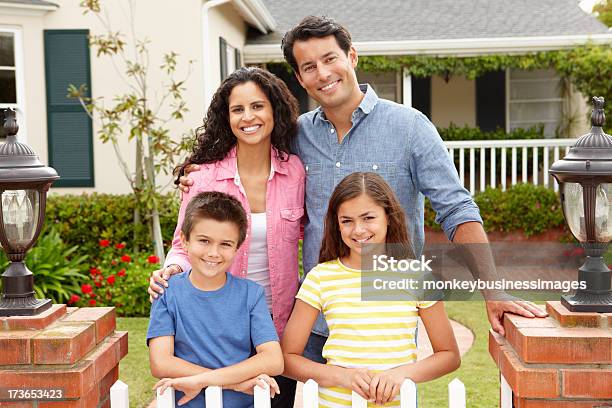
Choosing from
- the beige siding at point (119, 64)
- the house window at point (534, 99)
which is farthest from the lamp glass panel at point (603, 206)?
the house window at point (534, 99)

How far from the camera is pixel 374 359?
2.35 metres

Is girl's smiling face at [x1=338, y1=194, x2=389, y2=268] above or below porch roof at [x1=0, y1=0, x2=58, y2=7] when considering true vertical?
below

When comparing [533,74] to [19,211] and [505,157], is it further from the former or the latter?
[19,211]

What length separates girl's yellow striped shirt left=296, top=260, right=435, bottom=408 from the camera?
7.72ft

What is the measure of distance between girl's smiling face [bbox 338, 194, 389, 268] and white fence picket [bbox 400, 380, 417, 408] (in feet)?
1.57

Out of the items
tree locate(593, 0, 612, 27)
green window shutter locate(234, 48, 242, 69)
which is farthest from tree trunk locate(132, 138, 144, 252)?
tree locate(593, 0, 612, 27)

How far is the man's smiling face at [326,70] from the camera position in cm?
273

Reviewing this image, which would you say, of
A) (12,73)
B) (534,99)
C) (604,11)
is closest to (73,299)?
(12,73)

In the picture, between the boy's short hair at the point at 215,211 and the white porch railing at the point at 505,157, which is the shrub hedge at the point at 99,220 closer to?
the white porch railing at the point at 505,157

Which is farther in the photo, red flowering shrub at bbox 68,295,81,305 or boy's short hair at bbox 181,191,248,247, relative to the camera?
red flowering shrub at bbox 68,295,81,305

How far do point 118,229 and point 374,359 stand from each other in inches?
249

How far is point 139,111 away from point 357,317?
6058 millimetres

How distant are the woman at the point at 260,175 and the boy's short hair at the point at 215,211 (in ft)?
0.53

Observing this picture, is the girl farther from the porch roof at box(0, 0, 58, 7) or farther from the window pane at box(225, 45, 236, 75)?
the window pane at box(225, 45, 236, 75)
